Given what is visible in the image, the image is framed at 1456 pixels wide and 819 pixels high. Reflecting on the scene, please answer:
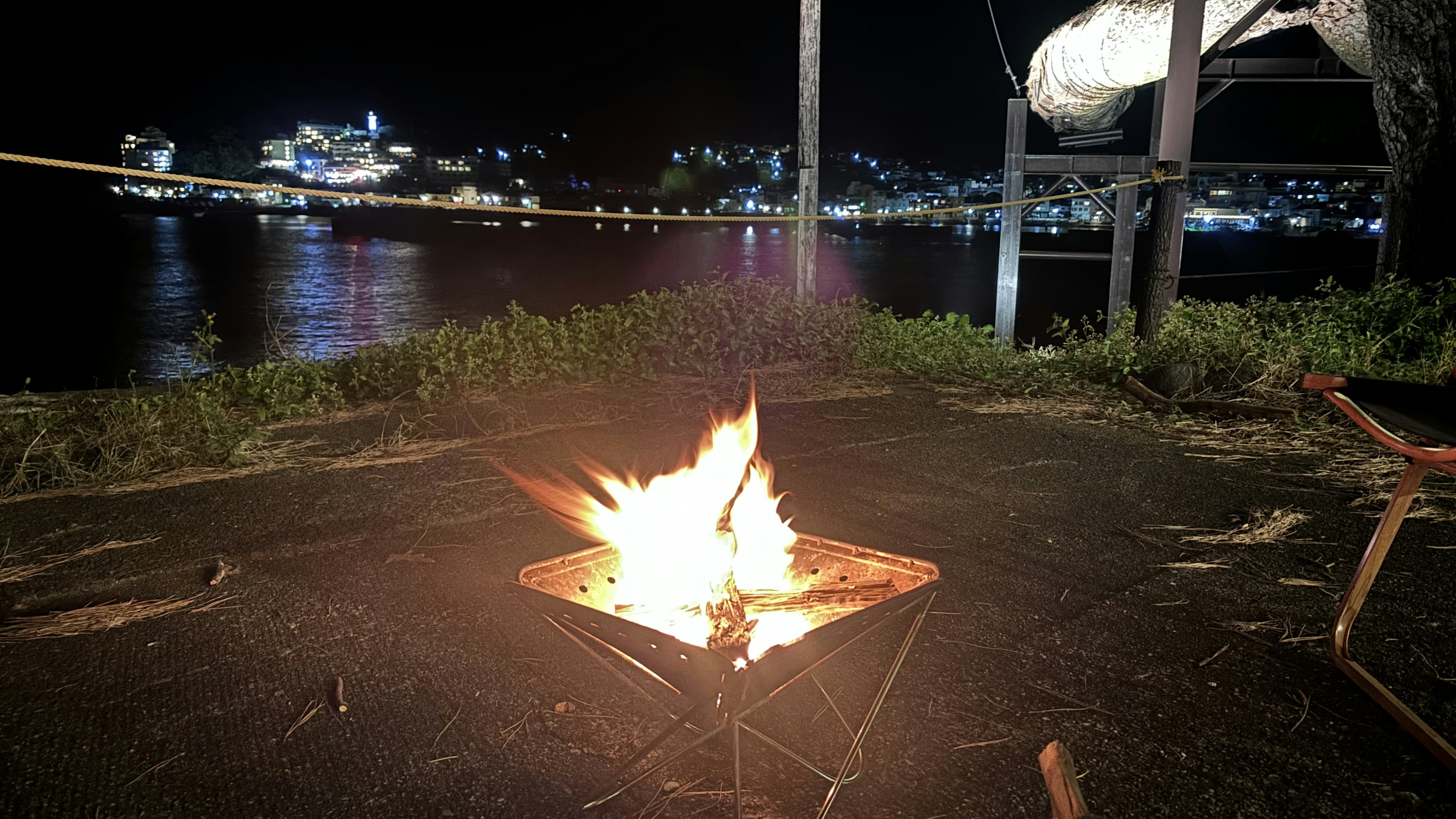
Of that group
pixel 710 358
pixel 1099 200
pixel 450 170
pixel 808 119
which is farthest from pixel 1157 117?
pixel 450 170

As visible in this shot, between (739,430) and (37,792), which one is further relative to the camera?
(739,430)

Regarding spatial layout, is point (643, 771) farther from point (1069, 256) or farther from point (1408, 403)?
point (1069, 256)

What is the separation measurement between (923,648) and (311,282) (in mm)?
26851

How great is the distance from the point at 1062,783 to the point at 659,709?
110 cm

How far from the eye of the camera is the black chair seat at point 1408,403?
92.8 inches

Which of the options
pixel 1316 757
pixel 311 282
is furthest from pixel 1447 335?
pixel 311 282

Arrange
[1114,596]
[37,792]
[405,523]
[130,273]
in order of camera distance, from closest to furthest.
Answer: [37,792]
[1114,596]
[405,523]
[130,273]

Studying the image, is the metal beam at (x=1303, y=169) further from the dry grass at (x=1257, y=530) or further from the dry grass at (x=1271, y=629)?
the dry grass at (x=1271, y=629)

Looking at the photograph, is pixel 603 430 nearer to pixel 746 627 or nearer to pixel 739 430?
pixel 739 430

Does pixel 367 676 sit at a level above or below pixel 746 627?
below

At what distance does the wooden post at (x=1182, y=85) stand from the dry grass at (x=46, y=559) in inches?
282

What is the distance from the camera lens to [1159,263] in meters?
6.66

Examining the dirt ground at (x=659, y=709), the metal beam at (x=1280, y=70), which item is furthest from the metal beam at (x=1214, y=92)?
the dirt ground at (x=659, y=709)

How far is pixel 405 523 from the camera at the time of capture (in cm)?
384
